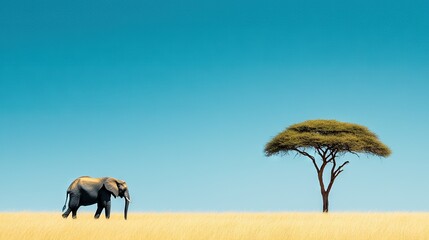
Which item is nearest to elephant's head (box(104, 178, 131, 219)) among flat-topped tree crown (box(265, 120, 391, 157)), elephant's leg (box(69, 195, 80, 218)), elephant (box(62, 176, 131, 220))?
elephant (box(62, 176, 131, 220))

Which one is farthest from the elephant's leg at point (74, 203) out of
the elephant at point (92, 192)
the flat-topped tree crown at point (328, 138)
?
the flat-topped tree crown at point (328, 138)

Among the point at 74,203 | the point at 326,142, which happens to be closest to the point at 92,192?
the point at 74,203

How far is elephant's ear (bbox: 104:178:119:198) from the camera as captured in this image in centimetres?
2939

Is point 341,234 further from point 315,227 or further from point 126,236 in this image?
point 126,236

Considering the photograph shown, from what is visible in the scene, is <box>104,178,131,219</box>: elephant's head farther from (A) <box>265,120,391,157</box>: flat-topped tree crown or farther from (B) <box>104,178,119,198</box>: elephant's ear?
(A) <box>265,120,391,157</box>: flat-topped tree crown

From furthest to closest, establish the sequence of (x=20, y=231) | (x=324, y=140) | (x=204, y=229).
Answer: (x=324, y=140)
(x=204, y=229)
(x=20, y=231)

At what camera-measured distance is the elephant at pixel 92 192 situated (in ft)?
96.4

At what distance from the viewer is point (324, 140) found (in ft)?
147

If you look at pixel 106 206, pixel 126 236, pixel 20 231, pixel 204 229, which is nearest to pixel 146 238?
pixel 126 236

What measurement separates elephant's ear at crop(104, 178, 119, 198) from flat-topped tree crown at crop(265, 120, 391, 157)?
19181 millimetres

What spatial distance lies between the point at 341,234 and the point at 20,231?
9.74 metres

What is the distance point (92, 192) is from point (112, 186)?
106cm

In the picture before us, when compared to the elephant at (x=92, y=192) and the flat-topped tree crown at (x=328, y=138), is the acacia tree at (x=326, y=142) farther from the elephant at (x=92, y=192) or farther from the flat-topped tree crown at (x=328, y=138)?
the elephant at (x=92, y=192)

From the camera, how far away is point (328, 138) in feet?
147
